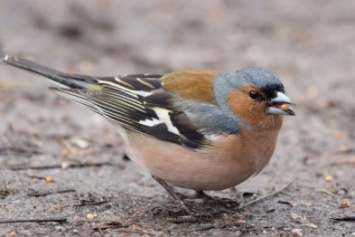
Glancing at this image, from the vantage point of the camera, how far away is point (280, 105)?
16.1 ft

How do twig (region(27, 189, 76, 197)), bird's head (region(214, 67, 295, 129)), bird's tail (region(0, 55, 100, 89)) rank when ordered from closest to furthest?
1. bird's head (region(214, 67, 295, 129))
2. twig (region(27, 189, 76, 197))
3. bird's tail (region(0, 55, 100, 89))

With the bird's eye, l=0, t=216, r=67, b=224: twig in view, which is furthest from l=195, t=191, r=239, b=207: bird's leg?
l=0, t=216, r=67, b=224: twig

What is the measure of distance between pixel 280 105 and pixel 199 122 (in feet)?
1.90

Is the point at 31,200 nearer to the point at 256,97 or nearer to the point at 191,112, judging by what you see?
the point at 191,112

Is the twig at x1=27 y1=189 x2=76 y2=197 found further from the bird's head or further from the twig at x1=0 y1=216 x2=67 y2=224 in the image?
the bird's head

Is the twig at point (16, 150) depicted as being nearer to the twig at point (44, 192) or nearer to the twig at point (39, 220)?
the twig at point (44, 192)

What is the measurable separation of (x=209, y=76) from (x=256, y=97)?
49 cm

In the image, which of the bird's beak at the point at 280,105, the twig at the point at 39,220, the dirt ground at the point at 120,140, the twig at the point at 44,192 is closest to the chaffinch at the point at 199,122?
the bird's beak at the point at 280,105

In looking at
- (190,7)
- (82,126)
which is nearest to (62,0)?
(190,7)

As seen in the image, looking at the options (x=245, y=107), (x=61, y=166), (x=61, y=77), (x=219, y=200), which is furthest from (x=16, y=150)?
(x=245, y=107)

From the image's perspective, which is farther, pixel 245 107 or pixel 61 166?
pixel 61 166

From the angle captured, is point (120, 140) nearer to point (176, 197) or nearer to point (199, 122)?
point (176, 197)

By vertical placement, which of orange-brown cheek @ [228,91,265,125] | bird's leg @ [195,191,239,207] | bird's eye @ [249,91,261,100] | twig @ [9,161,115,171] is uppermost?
bird's eye @ [249,91,261,100]

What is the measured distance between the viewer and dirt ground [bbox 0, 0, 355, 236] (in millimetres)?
4957
